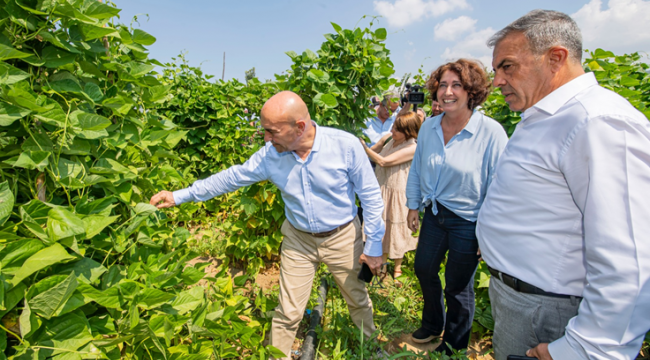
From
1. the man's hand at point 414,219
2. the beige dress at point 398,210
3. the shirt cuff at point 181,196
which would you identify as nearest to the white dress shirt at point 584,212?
the man's hand at point 414,219

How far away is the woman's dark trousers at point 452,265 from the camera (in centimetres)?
220

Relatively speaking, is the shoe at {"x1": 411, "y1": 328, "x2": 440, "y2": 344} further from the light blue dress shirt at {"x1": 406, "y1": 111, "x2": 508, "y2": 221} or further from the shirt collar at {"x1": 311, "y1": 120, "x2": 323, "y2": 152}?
the shirt collar at {"x1": 311, "y1": 120, "x2": 323, "y2": 152}

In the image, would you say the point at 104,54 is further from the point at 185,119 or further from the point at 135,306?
the point at 185,119

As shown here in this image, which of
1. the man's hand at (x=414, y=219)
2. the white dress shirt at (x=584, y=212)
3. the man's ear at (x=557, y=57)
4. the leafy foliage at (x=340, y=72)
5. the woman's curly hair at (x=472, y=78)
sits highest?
the leafy foliage at (x=340, y=72)

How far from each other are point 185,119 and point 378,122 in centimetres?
352

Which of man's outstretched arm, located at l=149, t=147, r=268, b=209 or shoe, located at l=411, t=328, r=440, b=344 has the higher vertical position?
man's outstretched arm, located at l=149, t=147, r=268, b=209

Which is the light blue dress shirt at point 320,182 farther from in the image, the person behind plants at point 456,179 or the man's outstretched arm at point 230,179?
the person behind plants at point 456,179

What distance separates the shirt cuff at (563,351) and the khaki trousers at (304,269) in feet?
4.45

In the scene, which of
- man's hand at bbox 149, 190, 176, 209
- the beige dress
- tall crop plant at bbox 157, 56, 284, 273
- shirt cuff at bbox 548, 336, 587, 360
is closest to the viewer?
shirt cuff at bbox 548, 336, 587, 360

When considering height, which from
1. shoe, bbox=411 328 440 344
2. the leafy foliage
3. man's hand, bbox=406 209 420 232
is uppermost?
the leafy foliage

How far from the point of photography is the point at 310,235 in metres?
2.27

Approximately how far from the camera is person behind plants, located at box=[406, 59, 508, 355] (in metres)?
2.17

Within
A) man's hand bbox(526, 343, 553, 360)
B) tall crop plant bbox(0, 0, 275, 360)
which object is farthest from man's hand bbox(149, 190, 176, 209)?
man's hand bbox(526, 343, 553, 360)

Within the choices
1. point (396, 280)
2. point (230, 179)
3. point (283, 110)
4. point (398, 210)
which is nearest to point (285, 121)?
point (283, 110)
